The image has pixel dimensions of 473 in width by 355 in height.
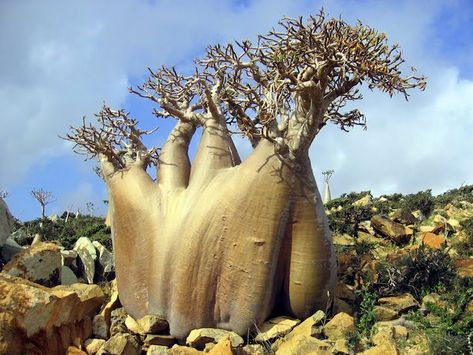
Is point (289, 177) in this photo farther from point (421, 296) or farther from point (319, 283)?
point (421, 296)

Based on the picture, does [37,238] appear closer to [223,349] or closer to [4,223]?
[4,223]

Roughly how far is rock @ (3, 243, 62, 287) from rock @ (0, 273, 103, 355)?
3.08 ft

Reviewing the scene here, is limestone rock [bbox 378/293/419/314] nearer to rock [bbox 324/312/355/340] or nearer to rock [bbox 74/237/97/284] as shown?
rock [bbox 324/312/355/340]

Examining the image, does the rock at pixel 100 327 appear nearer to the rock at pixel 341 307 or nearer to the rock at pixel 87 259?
the rock at pixel 87 259

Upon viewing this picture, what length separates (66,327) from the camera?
5098mm

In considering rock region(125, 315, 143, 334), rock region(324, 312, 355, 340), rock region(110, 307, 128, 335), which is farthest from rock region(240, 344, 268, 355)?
rock region(110, 307, 128, 335)

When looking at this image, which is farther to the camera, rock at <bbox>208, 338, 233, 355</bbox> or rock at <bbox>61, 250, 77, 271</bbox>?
rock at <bbox>61, 250, 77, 271</bbox>

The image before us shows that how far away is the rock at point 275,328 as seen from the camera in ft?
16.3

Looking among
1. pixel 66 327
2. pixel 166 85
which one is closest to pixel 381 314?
pixel 66 327

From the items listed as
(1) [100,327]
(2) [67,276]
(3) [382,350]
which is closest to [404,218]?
(3) [382,350]

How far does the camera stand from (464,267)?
6.47 metres

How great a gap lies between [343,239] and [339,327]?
3.52 metres

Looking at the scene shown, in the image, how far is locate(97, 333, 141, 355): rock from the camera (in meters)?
4.79

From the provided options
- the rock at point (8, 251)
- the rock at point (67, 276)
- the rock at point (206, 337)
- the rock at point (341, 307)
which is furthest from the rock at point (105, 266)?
the rock at point (341, 307)
